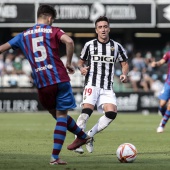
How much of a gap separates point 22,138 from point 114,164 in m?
5.00

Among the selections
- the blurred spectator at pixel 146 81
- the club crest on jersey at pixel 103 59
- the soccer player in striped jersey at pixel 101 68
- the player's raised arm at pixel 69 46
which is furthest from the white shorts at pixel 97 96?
the blurred spectator at pixel 146 81

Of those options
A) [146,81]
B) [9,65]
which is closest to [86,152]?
[146,81]

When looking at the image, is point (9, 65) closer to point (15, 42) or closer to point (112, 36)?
point (112, 36)

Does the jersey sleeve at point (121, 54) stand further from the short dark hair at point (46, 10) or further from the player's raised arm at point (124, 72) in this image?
the short dark hair at point (46, 10)

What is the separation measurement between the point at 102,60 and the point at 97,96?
2.01 feet

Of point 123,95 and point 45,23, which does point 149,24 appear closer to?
point 123,95

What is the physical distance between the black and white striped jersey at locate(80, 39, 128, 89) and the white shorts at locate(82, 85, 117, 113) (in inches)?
3.1

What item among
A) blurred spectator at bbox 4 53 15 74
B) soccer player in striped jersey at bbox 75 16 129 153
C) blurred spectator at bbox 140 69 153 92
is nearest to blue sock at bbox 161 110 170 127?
soccer player in striped jersey at bbox 75 16 129 153

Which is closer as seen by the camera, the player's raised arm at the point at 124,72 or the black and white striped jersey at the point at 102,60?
the player's raised arm at the point at 124,72

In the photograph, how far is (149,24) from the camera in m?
30.2

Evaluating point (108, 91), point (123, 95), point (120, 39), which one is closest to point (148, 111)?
point (123, 95)

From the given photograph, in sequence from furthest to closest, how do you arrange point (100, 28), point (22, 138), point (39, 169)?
point (22, 138) < point (100, 28) < point (39, 169)

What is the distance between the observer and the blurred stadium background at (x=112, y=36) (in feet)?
86.7

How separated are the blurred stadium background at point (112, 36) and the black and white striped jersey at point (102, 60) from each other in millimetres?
15576
